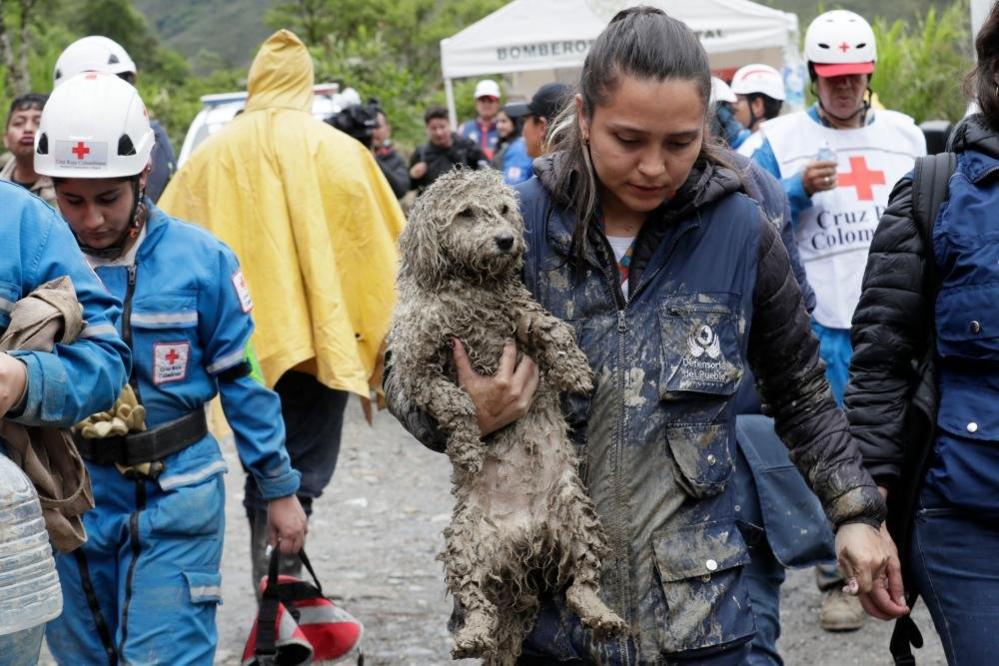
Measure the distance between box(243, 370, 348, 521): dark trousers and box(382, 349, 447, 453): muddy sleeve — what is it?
3.43m

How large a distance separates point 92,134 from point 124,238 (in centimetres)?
35

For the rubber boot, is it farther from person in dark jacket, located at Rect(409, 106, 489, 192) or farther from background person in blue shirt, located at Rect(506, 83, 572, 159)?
person in dark jacket, located at Rect(409, 106, 489, 192)

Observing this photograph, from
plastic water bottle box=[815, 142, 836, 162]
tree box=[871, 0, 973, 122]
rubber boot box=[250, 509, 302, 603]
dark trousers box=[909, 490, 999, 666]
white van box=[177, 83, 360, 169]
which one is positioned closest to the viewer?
dark trousers box=[909, 490, 999, 666]

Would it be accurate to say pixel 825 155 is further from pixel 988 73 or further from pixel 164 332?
pixel 164 332

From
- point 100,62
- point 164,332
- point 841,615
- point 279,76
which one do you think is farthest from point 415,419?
point 100,62

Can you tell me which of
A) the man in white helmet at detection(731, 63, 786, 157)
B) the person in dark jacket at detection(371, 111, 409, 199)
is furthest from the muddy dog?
the person in dark jacket at detection(371, 111, 409, 199)

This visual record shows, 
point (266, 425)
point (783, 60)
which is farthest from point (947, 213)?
point (783, 60)

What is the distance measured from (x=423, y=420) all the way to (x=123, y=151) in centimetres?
172

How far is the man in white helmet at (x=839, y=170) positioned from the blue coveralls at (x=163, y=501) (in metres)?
3.22

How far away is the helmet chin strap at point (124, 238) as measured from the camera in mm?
4473

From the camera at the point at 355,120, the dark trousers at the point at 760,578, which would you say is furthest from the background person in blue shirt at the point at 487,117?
the dark trousers at the point at 760,578

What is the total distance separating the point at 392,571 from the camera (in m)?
8.20

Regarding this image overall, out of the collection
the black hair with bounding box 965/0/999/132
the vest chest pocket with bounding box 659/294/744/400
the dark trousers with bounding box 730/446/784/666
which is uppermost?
the black hair with bounding box 965/0/999/132

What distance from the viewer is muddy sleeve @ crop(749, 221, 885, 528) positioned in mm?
3295
